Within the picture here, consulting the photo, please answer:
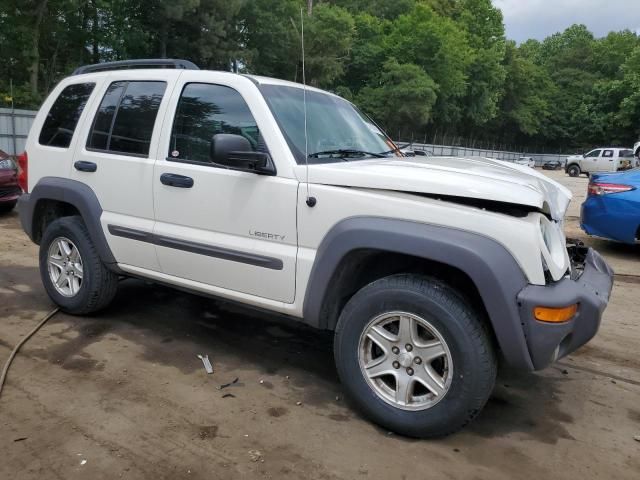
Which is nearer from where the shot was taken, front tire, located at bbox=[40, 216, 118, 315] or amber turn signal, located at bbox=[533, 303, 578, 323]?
amber turn signal, located at bbox=[533, 303, 578, 323]

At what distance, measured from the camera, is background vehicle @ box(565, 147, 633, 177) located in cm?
3444

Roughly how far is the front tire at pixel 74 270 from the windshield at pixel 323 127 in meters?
1.94

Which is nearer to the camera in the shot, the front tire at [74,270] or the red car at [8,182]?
the front tire at [74,270]

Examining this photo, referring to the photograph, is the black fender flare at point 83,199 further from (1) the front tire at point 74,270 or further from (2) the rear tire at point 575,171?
(2) the rear tire at point 575,171

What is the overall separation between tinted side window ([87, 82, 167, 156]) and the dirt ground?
4.74 ft

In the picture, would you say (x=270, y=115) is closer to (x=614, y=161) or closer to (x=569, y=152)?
(x=614, y=161)

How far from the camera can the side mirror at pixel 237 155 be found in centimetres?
319

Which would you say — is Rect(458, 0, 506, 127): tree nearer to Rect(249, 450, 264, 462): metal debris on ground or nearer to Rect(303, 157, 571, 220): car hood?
Rect(303, 157, 571, 220): car hood

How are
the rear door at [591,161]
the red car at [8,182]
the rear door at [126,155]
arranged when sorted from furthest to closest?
the rear door at [591,161]
the red car at [8,182]
the rear door at [126,155]

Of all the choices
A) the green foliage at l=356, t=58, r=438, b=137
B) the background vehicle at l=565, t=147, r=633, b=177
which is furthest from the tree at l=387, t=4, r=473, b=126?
the background vehicle at l=565, t=147, r=633, b=177

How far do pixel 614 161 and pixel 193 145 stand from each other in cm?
3608

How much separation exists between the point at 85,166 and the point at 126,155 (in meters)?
0.43

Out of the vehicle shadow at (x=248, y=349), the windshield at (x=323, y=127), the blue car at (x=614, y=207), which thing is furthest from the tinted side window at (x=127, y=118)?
the blue car at (x=614, y=207)

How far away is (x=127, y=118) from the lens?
4195 millimetres
